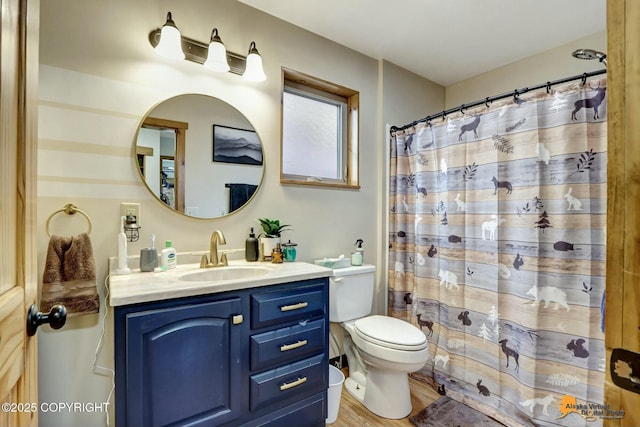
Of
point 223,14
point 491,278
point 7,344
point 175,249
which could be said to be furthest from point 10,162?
point 491,278

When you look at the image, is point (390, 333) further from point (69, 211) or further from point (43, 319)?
point (69, 211)

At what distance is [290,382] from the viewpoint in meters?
1.41

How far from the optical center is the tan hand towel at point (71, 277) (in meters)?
1.20

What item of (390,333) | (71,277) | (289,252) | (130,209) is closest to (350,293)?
(390,333)

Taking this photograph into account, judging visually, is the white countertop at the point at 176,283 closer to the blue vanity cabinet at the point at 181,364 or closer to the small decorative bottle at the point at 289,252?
the blue vanity cabinet at the point at 181,364

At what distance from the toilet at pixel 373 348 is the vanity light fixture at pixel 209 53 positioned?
131 cm

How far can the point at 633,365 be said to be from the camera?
0.42 meters

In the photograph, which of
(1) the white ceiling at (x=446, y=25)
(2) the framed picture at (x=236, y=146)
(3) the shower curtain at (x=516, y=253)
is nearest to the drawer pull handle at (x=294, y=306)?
(2) the framed picture at (x=236, y=146)

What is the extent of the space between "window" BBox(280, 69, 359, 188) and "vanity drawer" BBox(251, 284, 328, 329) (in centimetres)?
79

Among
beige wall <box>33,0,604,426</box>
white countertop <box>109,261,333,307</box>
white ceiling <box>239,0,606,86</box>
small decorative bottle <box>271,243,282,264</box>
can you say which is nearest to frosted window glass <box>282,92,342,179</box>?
beige wall <box>33,0,604,426</box>

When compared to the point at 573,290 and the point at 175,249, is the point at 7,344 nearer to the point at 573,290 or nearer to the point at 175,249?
the point at 175,249

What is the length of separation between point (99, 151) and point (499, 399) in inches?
100

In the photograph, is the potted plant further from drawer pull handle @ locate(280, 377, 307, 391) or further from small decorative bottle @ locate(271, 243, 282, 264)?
drawer pull handle @ locate(280, 377, 307, 391)

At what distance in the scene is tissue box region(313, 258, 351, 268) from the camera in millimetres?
1993
